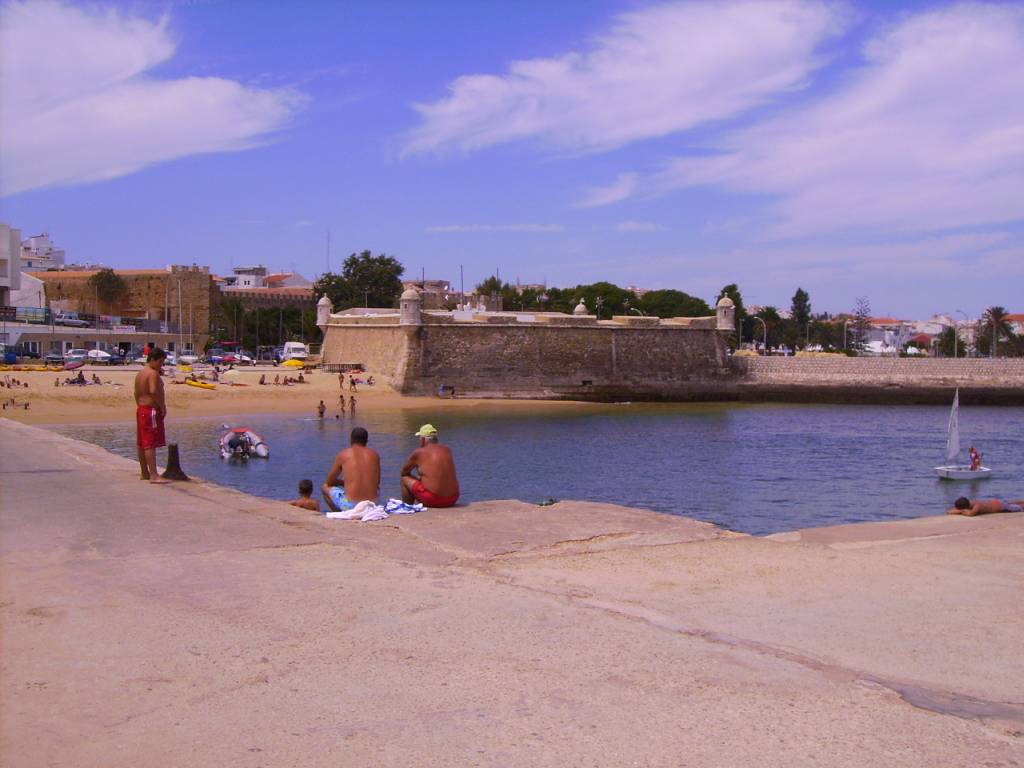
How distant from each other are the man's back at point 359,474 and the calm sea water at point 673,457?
303 inches

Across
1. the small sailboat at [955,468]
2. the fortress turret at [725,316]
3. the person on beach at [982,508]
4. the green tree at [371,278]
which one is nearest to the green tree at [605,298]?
the green tree at [371,278]

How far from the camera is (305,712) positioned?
11.9ft

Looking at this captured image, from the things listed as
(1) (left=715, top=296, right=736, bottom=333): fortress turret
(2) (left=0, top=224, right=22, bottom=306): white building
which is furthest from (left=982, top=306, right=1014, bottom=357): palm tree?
(2) (left=0, top=224, right=22, bottom=306): white building

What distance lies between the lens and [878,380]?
51.0 metres

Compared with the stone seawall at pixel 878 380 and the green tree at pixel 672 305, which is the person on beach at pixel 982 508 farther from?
the green tree at pixel 672 305

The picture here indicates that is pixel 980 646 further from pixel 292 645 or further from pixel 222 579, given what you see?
pixel 222 579

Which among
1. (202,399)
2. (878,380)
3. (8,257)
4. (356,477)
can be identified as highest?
(8,257)

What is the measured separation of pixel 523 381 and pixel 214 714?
138ft

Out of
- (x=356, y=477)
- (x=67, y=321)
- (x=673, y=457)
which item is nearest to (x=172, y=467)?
(x=356, y=477)

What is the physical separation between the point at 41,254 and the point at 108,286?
24506mm

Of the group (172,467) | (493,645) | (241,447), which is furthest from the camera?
(241,447)

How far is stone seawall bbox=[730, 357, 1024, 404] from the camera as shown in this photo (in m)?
50.3

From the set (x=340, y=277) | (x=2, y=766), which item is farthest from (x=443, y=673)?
(x=340, y=277)

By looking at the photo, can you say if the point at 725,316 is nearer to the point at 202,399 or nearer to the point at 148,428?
the point at 202,399
